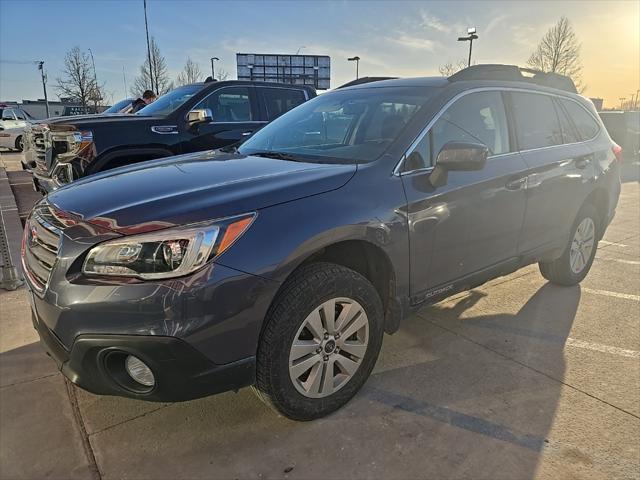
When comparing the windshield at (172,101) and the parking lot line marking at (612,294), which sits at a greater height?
the windshield at (172,101)

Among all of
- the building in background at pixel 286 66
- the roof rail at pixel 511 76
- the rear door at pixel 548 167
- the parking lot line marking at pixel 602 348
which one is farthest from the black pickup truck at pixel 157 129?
the building in background at pixel 286 66

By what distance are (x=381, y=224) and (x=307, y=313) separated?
1.99 ft

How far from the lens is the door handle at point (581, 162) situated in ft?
12.9

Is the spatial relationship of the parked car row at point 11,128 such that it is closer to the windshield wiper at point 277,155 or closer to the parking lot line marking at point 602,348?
the windshield wiper at point 277,155

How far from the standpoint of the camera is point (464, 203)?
2.88 meters

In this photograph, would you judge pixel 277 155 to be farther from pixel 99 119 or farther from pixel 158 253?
pixel 99 119

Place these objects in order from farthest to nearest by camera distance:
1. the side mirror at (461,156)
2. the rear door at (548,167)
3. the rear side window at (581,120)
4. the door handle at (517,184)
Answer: the rear side window at (581,120), the rear door at (548,167), the door handle at (517,184), the side mirror at (461,156)

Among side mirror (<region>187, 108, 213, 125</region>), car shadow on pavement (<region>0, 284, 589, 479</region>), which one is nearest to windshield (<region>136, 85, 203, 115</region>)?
side mirror (<region>187, 108, 213, 125</region>)

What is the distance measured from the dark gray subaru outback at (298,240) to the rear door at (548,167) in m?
0.02

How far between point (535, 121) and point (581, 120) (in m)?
0.90

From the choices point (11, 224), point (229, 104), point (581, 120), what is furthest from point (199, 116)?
point (581, 120)

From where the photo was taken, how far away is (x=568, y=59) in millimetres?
30766

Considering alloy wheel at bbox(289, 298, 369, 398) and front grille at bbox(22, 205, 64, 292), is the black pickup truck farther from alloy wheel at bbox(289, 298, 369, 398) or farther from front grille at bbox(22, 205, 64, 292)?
alloy wheel at bbox(289, 298, 369, 398)

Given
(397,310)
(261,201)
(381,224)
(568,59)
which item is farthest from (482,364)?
(568,59)
